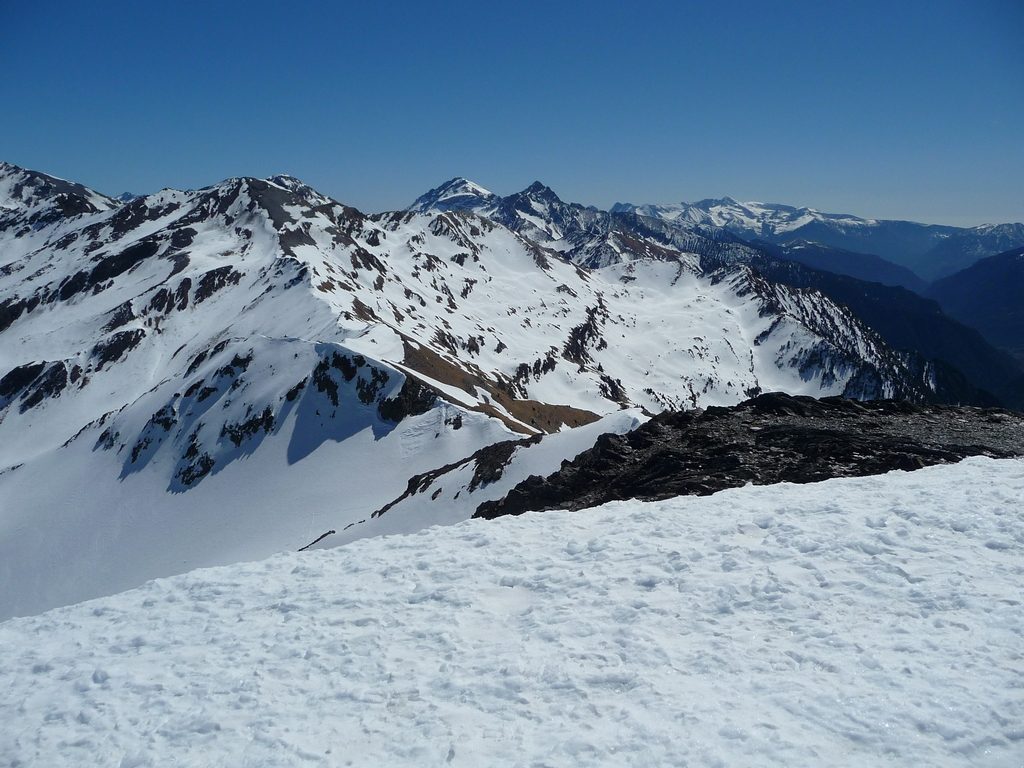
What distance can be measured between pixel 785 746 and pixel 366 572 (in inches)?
404

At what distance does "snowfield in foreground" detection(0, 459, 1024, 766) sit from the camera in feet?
28.7

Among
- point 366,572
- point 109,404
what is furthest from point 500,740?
point 109,404

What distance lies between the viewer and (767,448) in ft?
75.5

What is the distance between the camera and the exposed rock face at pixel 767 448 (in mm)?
20406

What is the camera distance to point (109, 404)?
103 meters

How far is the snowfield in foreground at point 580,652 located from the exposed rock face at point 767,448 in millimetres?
4184

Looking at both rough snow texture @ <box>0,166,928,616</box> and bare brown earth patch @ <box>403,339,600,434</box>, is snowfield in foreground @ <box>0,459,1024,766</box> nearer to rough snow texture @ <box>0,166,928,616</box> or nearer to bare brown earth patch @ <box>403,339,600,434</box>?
rough snow texture @ <box>0,166,928,616</box>

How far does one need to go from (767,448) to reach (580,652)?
50.6 feet

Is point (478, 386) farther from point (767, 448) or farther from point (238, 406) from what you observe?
point (767, 448)

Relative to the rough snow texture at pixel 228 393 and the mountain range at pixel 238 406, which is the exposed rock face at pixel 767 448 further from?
the rough snow texture at pixel 228 393

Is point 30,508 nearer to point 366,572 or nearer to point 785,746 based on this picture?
point 366,572

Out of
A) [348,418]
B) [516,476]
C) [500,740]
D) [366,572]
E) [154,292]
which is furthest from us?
[154,292]

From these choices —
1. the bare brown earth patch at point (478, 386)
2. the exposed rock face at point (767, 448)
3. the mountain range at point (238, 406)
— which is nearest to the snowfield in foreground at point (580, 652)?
the exposed rock face at point (767, 448)

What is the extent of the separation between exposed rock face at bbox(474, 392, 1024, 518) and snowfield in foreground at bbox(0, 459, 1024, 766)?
13.7ft
